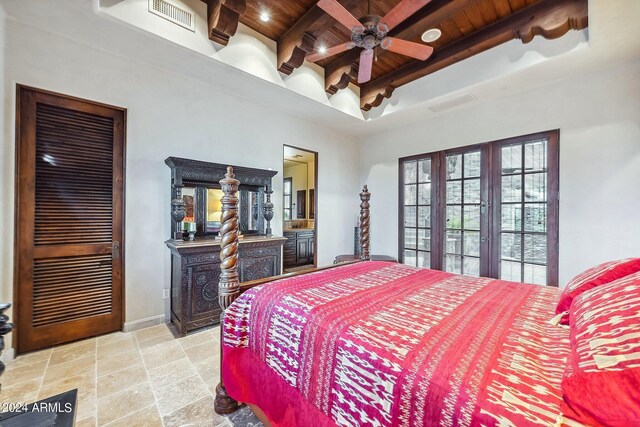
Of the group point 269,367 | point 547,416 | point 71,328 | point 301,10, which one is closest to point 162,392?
point 269,367

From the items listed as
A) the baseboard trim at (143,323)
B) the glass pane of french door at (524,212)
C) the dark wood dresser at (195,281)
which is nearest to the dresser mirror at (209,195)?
the dark wood dresser at (195,281)

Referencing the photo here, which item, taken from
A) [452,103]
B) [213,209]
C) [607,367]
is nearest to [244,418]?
[607,367]

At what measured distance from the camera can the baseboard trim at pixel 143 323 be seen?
2840 millimetres

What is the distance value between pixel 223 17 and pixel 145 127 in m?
1.46

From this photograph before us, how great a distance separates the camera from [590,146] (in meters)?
3.00

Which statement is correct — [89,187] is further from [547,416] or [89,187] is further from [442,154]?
[442,154]

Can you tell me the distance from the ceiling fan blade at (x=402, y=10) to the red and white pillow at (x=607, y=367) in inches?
82.9

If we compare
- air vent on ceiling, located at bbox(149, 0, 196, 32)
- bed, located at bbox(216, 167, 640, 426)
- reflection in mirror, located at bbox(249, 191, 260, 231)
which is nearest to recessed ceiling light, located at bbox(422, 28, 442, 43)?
air vent on ceiling, located at bbox(149, 0, 196, 32)

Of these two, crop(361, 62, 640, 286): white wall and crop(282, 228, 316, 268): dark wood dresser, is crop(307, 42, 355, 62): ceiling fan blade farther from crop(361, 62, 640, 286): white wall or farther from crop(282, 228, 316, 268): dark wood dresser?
crop(282, 228, 316, 268): dark wood dresser

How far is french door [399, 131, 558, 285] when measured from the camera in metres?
3.34

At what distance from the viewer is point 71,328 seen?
2580 millimetres

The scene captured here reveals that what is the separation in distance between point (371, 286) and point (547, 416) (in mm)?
1183

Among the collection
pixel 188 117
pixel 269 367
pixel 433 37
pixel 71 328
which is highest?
pixel 433 37

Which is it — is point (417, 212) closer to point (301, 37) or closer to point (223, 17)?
point (301, 37)
